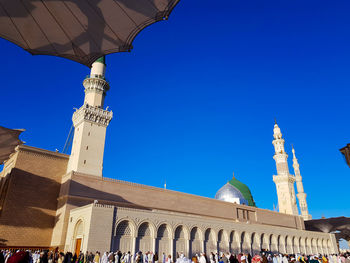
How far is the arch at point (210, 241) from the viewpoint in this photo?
27737mm

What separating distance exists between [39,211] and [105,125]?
36.5ft

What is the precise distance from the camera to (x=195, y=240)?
89.2 ft

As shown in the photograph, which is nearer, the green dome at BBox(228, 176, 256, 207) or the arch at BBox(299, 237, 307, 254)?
the arch at BBox(299, 237, 307, 254)

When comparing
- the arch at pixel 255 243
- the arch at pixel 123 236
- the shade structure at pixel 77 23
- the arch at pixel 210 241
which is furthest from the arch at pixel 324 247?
the shade structure at pixel 77 23

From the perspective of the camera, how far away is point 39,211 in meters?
25.1

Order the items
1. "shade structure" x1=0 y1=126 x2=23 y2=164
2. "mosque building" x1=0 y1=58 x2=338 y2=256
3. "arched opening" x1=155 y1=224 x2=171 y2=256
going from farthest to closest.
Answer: "arched opening" x1=155 y1=224 x2=171 y2=256 < "mosque building" x1=0 y1=58 x2=338 y2=256 < "shade structure" x1=0 y1=126 x2=23 y2=164

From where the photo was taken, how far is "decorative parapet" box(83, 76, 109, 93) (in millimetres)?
32344

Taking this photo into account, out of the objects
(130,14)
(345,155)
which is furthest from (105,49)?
(345,155)

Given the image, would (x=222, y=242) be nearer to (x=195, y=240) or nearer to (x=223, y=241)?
(x=223, y=241)

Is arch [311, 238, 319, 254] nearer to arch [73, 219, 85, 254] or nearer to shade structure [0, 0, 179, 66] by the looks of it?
arch [73, 219, 85, 254]

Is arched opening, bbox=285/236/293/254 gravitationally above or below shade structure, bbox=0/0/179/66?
below

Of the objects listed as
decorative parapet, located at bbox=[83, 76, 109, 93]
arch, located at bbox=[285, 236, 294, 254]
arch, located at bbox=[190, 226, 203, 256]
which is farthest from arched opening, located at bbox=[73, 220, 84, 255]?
arch, located at bbox=[285, 236, 294, 254]

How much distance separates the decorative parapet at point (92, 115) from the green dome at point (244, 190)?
30447mm

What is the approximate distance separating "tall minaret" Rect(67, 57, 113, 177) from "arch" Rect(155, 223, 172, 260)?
858 cm
